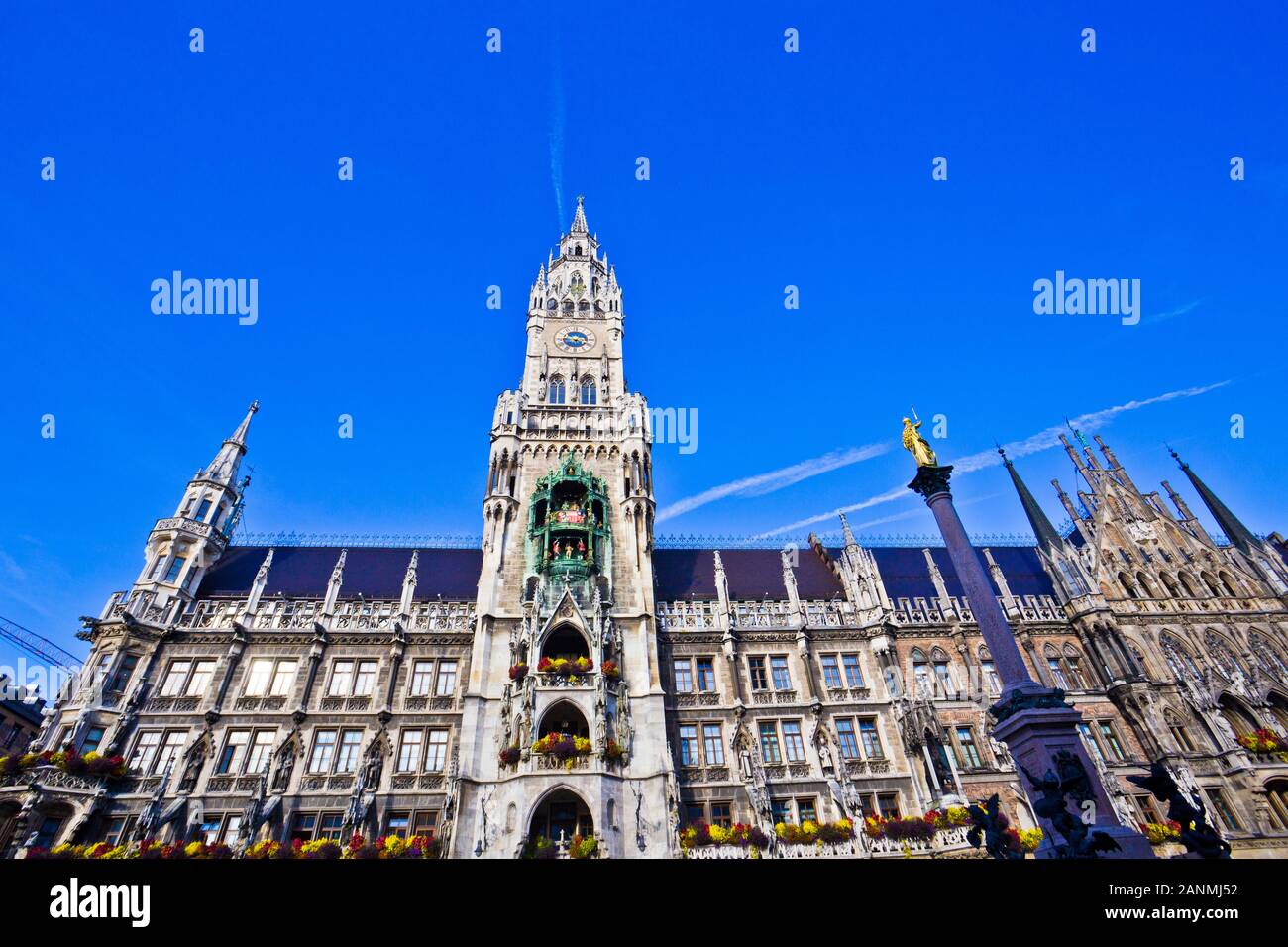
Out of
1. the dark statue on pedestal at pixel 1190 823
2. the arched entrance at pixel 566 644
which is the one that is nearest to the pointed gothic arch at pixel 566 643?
the arched entrance at pixel 566 644

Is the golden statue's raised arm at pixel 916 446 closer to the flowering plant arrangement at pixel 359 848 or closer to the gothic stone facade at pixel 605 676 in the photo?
the gothic stone facade at pixel 605 676

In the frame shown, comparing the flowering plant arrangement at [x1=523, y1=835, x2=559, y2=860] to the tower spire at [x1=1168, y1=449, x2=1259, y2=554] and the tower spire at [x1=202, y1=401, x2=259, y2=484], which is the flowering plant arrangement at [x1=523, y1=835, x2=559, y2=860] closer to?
the tower spire at [x1=202, y1=401, x2=259, y2=484]

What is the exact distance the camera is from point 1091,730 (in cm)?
3019

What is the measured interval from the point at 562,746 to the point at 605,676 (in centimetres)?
352

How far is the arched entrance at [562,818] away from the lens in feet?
80.2

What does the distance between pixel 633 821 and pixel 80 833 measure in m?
21.2

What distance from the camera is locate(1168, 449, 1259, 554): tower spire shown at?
3672cm

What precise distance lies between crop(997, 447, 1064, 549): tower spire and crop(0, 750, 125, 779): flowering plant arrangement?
47698 millimetres

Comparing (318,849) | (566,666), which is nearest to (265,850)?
(318,849)

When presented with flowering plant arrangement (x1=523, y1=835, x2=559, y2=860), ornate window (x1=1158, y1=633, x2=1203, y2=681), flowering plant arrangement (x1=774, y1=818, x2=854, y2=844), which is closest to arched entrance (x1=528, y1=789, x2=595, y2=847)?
flowering plant arrangement (x1=523, y1=835, x2=559, y2=860)

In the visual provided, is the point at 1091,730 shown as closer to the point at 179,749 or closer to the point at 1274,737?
the point at 1274,737

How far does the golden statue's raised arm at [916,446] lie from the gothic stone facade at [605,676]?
40.6 feet
